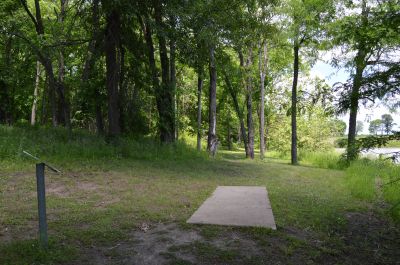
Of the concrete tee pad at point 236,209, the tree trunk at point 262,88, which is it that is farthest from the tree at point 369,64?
the tree trunk at point 262,88

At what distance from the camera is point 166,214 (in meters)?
4.94

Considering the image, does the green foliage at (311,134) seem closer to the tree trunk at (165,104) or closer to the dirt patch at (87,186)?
the tree trunk at (165,104)

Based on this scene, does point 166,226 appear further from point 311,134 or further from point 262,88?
point 311,134

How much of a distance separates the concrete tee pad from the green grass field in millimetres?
176

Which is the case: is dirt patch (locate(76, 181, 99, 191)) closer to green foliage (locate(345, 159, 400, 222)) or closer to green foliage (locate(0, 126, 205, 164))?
green foliage (locate(0, 126, 205, 164))

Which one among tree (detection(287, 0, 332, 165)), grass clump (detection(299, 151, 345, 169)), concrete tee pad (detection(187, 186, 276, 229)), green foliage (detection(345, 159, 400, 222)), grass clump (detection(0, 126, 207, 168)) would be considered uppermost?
tree (detection(287, 0, 332, 165))

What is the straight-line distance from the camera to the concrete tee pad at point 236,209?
4582 mm

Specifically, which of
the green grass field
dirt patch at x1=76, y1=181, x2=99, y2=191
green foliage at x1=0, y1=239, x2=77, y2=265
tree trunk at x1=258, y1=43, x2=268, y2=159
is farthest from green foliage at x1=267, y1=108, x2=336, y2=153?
green foliage at x1=0, y1=239, x2=77, y2=265

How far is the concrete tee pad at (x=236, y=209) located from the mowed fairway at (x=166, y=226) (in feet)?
0.52

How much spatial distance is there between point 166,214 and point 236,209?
3.57 feet

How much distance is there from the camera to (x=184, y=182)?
7594 mm

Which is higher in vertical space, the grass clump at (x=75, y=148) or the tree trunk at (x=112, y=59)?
the tree trunk at (x=112, y=59)

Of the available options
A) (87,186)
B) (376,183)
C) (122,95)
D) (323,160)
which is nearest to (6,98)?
(122,95)

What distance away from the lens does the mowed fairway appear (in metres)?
3.46
